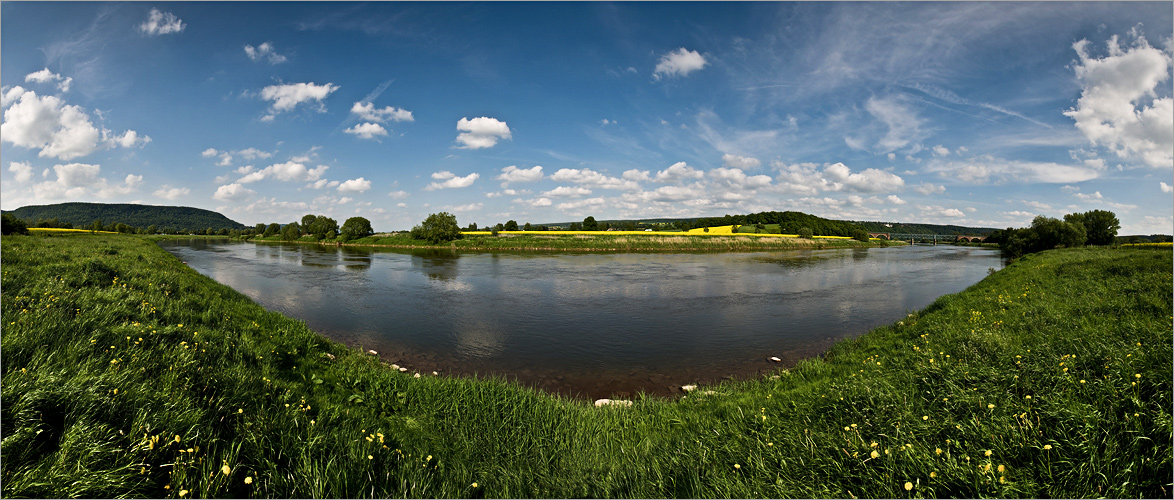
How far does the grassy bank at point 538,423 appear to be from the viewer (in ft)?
10.1

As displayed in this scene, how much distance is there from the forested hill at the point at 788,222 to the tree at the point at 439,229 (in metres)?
61.8

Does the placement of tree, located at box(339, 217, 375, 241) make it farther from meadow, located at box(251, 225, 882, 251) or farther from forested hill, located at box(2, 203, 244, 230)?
forested hill, located at box(2, 203, 244, 230)

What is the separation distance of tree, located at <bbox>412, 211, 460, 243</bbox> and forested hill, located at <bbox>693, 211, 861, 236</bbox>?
203 feet

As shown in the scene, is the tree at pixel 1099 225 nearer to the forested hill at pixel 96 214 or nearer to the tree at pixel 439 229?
the tree at pixel 439 229

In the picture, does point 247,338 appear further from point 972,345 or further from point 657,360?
point 972,345

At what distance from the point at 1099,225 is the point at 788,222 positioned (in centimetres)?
5924

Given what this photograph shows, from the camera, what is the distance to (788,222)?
360 feet

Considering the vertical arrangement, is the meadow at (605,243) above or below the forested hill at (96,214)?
below

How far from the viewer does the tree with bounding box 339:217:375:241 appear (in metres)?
86.2

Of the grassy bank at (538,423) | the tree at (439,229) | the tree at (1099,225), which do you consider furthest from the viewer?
the tree at (439,229)

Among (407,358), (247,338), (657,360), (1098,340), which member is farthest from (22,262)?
(1098,340)

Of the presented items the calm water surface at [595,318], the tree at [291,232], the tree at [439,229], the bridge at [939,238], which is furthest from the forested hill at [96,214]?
the bridge at [939,238]

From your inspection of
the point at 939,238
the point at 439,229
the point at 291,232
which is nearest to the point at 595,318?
the point at 439,229

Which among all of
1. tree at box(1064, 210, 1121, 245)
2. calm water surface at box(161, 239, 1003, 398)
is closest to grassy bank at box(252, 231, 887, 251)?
calm water surface at box(161, 239, 1003, 398)
